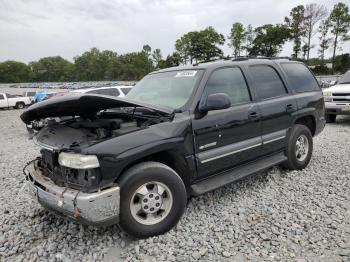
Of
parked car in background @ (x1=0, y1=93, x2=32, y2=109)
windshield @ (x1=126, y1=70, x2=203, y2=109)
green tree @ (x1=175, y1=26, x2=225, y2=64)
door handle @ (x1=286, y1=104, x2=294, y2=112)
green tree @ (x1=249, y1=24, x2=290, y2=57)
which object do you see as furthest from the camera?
green tree @ (x1=175, y1=26, x2=225, y2=64)

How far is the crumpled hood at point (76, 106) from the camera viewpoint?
10.1ft

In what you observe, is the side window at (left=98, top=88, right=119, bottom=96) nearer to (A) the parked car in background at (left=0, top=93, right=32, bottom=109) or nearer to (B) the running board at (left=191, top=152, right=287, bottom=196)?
(B) the running board at (left=191, top=152, right=287, bottom=196)

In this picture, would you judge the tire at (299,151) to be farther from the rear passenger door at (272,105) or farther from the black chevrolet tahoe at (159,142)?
the rear passenger door at (272,105)

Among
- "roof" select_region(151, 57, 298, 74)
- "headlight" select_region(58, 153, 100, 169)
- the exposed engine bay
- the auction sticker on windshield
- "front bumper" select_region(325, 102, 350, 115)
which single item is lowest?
"front bumper" select_region(325, 102, 350, 115)

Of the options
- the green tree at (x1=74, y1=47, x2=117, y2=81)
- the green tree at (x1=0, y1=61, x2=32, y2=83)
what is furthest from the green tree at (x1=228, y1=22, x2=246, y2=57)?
the green tree at (x1=0, y1=61, x2=32, y2=83)

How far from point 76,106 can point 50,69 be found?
139 meters

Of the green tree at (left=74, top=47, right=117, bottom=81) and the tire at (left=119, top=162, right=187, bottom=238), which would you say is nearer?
the tire at (left=119, top=162, right=187, bottom=238)

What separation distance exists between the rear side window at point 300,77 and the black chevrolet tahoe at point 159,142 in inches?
13.1

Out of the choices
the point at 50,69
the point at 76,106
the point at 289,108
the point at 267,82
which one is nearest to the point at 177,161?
the point at 76,106

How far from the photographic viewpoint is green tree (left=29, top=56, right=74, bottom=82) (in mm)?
126500

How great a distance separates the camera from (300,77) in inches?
213

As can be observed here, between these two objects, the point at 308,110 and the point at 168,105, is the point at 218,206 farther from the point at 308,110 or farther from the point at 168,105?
the point at 308,110

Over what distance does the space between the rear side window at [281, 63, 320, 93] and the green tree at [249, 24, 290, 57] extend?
58.9 meters

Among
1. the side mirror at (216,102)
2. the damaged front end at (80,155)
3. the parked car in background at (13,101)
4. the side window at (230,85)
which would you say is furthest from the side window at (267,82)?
the parked car in background at (13,101)
